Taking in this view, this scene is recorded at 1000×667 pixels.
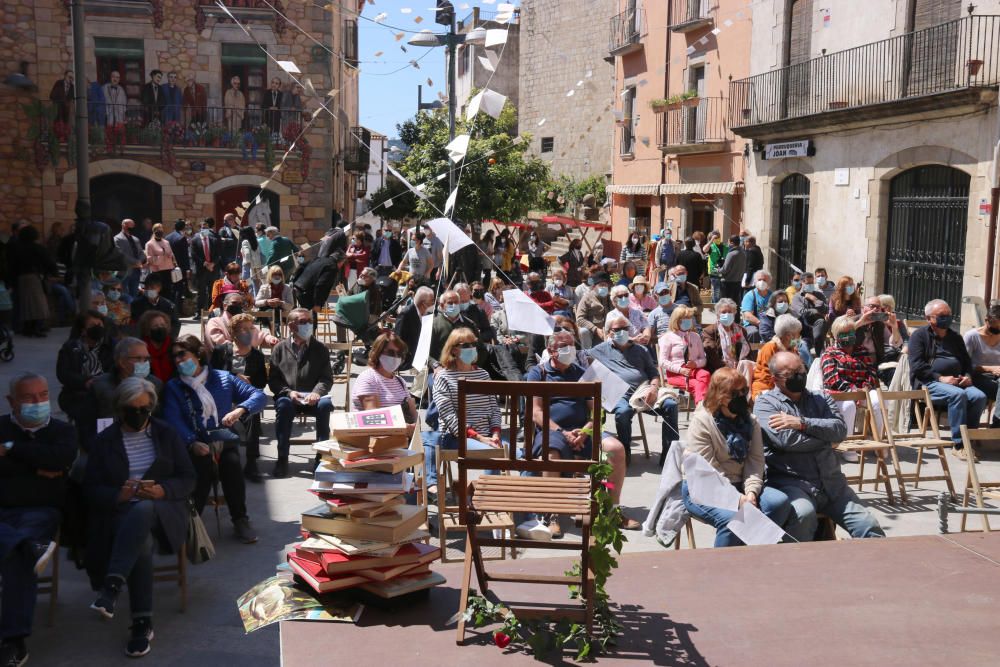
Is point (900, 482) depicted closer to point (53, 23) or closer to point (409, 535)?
point (409, 535)

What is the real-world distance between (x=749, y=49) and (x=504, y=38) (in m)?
14.7

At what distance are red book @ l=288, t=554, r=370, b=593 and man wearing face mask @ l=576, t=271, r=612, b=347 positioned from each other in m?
6.09

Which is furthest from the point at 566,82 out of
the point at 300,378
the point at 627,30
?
the point at 300,378

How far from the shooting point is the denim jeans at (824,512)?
5555 millimetres

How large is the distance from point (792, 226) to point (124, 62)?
15302 millimetres

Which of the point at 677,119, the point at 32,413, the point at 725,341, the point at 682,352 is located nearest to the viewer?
the point at 32,413

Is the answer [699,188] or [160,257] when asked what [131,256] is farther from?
[699,188]

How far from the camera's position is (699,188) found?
2377 centimetres

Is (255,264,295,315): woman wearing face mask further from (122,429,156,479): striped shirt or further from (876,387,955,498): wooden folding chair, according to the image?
(876,387,955,498): wooden folding chair

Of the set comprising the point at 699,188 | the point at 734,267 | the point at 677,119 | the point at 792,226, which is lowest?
the point at 734,267

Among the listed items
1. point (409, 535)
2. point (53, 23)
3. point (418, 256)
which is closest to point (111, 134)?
point (53, 23)

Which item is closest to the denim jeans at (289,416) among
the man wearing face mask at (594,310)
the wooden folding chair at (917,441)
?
the man wearing face mask at (594,310)

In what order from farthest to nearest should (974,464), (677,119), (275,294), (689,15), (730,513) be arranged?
1. (677,119)
2. (689,15)
3. (275,294)
4. (974,464)
5. (730,513)

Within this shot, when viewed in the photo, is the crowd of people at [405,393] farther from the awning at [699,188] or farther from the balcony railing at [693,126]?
the balcony railing at [693,126]
